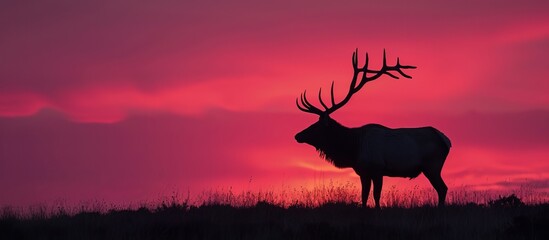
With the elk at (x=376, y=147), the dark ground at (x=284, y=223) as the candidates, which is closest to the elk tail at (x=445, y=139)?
the elk at (x=376, y=147)

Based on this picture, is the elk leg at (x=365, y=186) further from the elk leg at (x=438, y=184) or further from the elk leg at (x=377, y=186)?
the elk leg at (x=438, y=184)

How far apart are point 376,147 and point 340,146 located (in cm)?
91

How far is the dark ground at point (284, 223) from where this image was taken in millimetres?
13148

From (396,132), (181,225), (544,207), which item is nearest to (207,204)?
(181,225)

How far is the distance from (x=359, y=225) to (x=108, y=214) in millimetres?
5139

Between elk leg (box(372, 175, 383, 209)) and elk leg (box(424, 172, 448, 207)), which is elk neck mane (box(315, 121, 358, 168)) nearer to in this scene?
elk leg (box(372, 175, 383, 209))

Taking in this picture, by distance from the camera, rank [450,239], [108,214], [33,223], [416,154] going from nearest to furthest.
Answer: [450,239] → [33,223] → [108,214] → [416,154]

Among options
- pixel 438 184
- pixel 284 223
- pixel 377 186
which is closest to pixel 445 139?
pixel 438 184

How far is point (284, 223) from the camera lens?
46.9 feet

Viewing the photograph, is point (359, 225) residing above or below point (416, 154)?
below

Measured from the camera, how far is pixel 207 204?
1714cm

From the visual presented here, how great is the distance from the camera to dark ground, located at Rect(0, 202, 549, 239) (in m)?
13.1

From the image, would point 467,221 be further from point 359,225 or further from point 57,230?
point 57,230

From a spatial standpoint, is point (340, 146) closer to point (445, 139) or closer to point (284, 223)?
point (445, 139)
